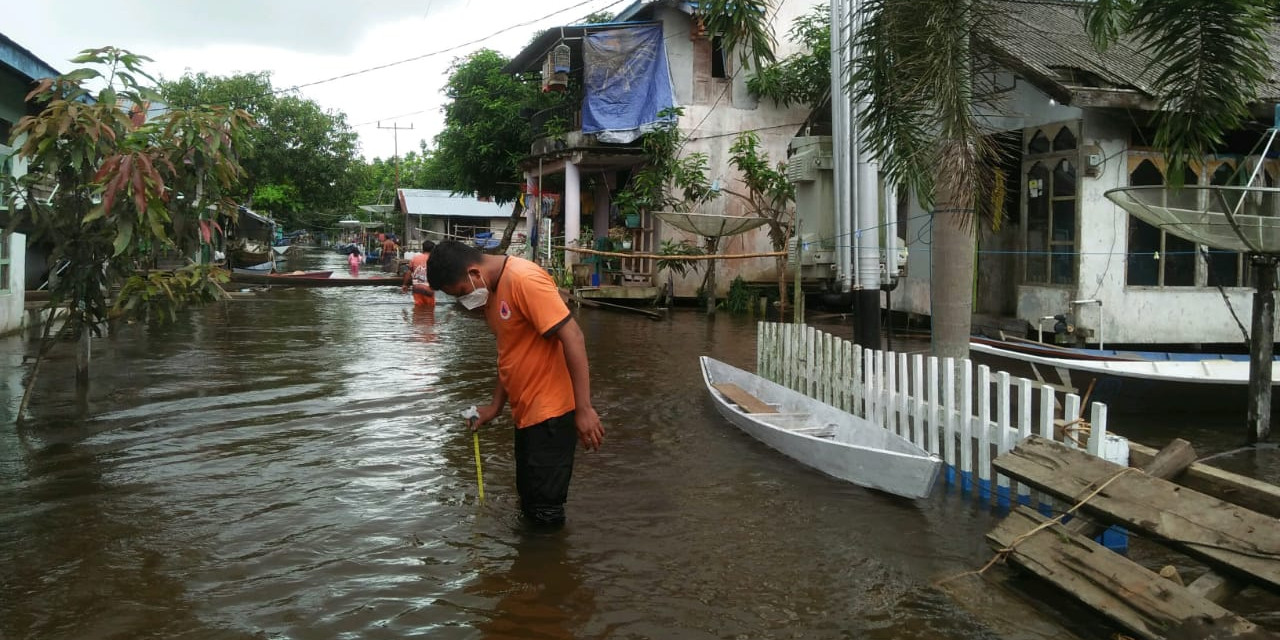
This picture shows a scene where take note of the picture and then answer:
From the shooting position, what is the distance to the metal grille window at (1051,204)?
12.3m

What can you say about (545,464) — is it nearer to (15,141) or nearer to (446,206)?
(15,141)

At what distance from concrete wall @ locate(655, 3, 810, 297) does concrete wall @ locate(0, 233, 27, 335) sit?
12814 millimetres

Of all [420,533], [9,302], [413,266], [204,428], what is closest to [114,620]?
[420,533]

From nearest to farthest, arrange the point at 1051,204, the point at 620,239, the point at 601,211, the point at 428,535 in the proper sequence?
1. the point at 428,535
2. the point at 1051,204
3. the point at 620,239
4. the point at 601,211

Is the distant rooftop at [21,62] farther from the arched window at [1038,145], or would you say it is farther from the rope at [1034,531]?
the arched window at [1038,145]

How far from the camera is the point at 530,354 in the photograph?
468 cm

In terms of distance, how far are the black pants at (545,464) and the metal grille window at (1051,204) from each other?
949 centimetres

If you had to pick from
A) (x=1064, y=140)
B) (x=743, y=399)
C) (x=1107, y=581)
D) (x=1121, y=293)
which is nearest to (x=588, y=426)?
(x=1107, y=581)

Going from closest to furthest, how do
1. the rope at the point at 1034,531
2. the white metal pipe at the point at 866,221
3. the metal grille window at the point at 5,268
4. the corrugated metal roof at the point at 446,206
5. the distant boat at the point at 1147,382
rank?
1. the rope at the point at 1034,531
2. the white metal pipe at the point at 866,221
3. the distant boat at the point at 1147,382
4. the metal grille window at the point at 5,268
5. the corrugated metal roof at the point at 446,206

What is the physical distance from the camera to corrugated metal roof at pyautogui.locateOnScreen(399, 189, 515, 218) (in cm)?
5112

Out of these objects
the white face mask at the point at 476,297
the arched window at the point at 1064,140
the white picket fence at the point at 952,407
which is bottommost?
the white picket fence at the point at 952,407

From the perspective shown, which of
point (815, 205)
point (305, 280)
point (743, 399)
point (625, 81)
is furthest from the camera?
point (305, 280)

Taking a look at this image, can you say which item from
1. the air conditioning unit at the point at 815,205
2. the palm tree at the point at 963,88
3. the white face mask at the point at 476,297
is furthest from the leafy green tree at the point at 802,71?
the white face mask at the point at 476,297

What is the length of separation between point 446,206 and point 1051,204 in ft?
142
